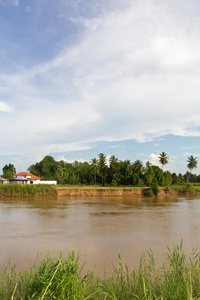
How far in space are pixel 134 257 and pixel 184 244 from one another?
3600mm

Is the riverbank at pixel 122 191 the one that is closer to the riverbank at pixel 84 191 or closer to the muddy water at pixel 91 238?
the riverbank at pixel 84 191

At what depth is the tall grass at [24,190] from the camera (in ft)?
138

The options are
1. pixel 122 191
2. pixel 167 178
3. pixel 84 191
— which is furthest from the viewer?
pixel 167 178

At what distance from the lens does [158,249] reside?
1109 cm

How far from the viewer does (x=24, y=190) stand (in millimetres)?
42562

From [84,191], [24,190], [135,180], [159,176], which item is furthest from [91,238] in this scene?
[135,180]

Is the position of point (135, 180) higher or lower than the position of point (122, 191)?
higher

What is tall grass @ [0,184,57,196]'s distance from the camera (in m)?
42.0

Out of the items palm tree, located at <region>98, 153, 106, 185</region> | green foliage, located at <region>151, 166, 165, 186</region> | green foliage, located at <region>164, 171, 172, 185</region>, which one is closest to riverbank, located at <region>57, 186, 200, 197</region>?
green foliage, located at <region>151, 166, 165, 186</region>

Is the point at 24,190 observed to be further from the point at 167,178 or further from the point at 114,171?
the point at 167,178

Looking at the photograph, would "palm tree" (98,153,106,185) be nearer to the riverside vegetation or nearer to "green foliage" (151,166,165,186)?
the riverside vegetation

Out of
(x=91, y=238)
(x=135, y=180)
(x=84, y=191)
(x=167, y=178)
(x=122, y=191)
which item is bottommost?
(x=91, y=238)

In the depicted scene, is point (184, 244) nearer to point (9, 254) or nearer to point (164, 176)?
point (9, 254)

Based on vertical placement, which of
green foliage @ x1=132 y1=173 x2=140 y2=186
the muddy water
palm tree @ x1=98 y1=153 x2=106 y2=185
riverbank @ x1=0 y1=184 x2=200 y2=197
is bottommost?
the muddy water
